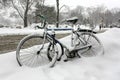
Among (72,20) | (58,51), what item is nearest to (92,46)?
(72,20)

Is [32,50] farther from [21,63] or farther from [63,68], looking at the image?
[63,68]

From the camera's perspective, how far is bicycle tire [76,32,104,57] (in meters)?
4.17

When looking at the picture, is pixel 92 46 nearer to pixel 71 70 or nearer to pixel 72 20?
pixel 72 20

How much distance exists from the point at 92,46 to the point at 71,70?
1.07 m

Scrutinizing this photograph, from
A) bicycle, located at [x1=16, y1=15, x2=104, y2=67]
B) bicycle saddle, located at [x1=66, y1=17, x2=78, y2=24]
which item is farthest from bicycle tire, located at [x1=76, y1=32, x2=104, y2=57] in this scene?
bicycle saddle, located at [x1=66, y1=17, x2=78, y2=24]

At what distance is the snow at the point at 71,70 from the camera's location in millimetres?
3197

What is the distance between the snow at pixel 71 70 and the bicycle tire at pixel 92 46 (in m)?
0.21

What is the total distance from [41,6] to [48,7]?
10.7 ft

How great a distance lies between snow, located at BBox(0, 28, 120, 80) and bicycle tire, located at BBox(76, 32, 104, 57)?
211 millimetres

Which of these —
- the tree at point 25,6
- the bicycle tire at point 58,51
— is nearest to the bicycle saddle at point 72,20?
the bicycle tire at point 58,51

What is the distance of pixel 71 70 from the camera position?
11.2ft

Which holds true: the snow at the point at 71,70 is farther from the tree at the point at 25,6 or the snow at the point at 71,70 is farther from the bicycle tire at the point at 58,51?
the tree at the point at 25,6

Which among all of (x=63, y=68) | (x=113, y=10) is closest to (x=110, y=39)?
(x=63, y=68)

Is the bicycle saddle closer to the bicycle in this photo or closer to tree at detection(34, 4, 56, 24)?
the bicycle
